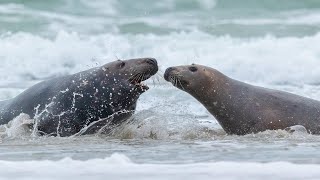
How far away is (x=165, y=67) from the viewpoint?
1880 centimetres

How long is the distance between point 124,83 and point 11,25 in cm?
1353

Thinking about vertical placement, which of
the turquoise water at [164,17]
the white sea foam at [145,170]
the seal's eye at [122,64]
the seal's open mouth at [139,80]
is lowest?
the white sea foam at [145,170]

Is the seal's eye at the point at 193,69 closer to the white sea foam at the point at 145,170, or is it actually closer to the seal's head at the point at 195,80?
the seal's head at the point at 195,80

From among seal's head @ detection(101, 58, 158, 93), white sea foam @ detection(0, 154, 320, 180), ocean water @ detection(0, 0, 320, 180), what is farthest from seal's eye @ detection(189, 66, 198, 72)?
white sea foam @ detection(0, 154, 320, 180)

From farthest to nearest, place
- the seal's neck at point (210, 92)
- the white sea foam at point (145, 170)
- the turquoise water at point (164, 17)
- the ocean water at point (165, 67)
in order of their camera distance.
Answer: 1. the turquoise water at point (164, 17)
2. the seal's neck at point (210, 92)
3. the ocean water at point (165, 67)
4. the white sea foam at point (145, 170)

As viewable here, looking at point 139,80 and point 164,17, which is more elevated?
point 164,17

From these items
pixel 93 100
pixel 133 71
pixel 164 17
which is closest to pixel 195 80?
pixel 133 71

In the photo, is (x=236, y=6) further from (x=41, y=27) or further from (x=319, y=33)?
(x=41, y=27)

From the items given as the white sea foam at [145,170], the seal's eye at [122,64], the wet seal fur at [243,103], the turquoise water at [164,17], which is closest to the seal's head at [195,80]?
the wet seal fur at [243,103]

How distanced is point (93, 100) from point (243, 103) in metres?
1.38

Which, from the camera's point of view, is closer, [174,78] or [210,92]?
[174,78]

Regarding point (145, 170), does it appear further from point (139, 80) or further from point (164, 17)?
point (164, 17)

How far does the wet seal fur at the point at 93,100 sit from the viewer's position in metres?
9.26

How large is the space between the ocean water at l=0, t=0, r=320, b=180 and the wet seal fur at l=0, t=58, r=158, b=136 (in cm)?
19
